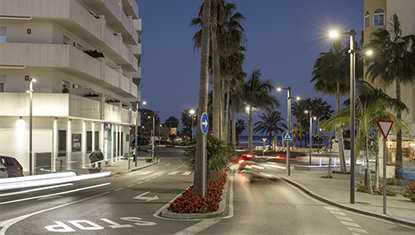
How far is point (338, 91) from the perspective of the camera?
35094mm

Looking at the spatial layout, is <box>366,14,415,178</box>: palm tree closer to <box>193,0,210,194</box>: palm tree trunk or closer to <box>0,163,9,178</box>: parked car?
<box>193,0,210,194</box>: palm tree trunk

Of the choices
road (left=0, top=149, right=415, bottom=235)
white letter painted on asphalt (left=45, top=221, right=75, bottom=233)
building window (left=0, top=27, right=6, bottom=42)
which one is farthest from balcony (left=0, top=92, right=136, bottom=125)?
white letter painted on asphalt (left=45, top=221, right=75, bottom=233)

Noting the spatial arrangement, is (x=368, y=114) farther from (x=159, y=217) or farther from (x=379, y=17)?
(x=379, y=17)

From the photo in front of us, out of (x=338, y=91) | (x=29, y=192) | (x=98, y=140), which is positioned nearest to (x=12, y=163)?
(x=29, y=192)

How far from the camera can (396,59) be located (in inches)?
880

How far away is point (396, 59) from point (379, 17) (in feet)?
25.0

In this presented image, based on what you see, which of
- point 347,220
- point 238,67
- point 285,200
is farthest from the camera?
point 238,67

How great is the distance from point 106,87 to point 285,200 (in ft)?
103

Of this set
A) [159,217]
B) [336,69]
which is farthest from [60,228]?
[336,69]

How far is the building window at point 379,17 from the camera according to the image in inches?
1119

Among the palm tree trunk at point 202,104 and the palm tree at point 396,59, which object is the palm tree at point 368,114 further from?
the palm tree trunk at point 202,104

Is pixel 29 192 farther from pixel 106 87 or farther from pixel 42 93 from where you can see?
pixel 106 87

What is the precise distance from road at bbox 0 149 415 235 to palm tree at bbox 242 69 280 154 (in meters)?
40.2

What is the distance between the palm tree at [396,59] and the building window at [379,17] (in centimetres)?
559
